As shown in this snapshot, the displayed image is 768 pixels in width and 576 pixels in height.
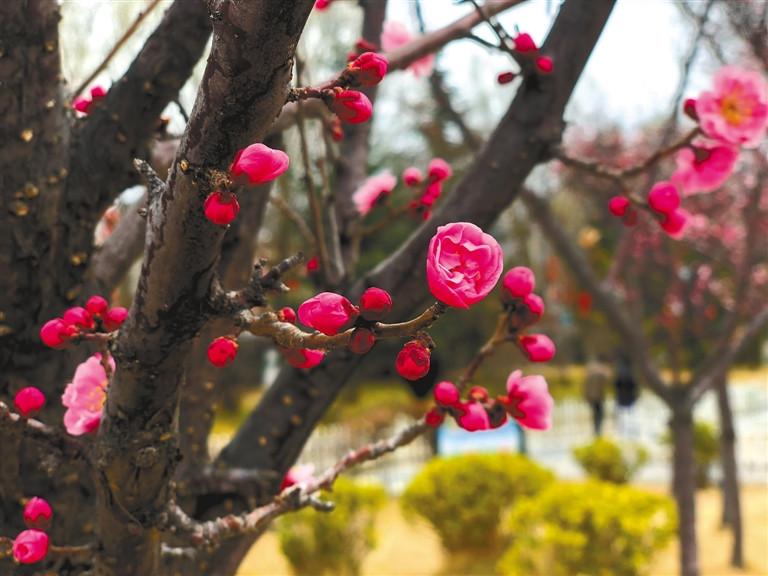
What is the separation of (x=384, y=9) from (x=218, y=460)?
5.00 feet

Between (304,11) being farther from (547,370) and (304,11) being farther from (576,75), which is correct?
(547,370)

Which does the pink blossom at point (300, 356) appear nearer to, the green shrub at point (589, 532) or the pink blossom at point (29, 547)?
the pink blossom at point (29, 547)

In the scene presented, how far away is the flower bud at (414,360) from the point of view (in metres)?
0.73

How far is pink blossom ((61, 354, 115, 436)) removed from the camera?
1.18 meters

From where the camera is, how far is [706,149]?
168 centimetres

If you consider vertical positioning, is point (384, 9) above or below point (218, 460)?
above

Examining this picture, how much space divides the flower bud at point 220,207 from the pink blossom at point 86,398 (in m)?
0.55

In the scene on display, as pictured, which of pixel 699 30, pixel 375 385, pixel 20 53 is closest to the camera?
pixel 20 53

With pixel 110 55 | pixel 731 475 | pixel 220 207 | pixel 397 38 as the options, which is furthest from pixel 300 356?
pixel 731 475

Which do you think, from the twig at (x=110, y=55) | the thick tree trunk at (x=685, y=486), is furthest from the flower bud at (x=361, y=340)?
the thick tree trunk at (x=685, y=486)

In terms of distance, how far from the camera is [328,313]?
2.42 feet

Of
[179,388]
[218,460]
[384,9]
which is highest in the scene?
[384,9]

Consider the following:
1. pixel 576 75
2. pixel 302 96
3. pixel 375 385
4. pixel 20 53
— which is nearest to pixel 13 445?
pixel 20 53

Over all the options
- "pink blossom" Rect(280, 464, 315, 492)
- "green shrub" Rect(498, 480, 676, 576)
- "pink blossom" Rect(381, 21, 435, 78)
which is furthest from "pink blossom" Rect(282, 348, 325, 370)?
"green shrub" Rect(498, 480, 676, 576)
